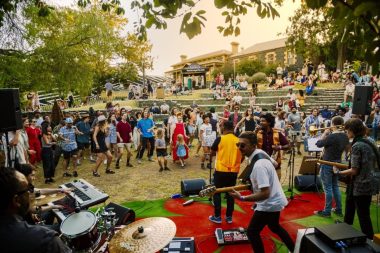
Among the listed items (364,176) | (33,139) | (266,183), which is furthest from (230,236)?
(33,139)

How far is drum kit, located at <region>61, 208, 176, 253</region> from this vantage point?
3025mm

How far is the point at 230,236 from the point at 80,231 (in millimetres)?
2672

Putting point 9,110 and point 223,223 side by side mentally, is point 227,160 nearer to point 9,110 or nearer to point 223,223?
point 223,223

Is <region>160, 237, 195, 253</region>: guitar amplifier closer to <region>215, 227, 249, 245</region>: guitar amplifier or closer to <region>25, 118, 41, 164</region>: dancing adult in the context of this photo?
<region>215, 227, 249, 245</region>: guitar amplifier

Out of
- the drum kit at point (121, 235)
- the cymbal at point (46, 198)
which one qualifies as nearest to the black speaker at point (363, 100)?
the drum kit at point (121, 235)

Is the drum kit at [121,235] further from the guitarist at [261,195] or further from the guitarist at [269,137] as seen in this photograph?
the guitarist at [269,137]

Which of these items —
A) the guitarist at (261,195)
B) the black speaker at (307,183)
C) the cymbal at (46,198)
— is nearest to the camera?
the guitarist at (261,195)

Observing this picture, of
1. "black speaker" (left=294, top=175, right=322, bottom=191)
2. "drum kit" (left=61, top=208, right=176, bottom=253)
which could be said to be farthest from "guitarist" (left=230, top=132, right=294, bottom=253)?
"black speaker" (left=294, top=175, right=322, bottom=191)

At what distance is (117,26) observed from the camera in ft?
88.2

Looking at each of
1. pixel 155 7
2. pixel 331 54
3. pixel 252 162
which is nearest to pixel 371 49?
pixel 252 162

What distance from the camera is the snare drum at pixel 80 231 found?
3.41 metres

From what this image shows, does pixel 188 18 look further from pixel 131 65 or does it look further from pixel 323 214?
pixel 131 65

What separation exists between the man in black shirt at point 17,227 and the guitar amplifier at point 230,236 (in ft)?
11.2

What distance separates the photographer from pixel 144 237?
3.15m
